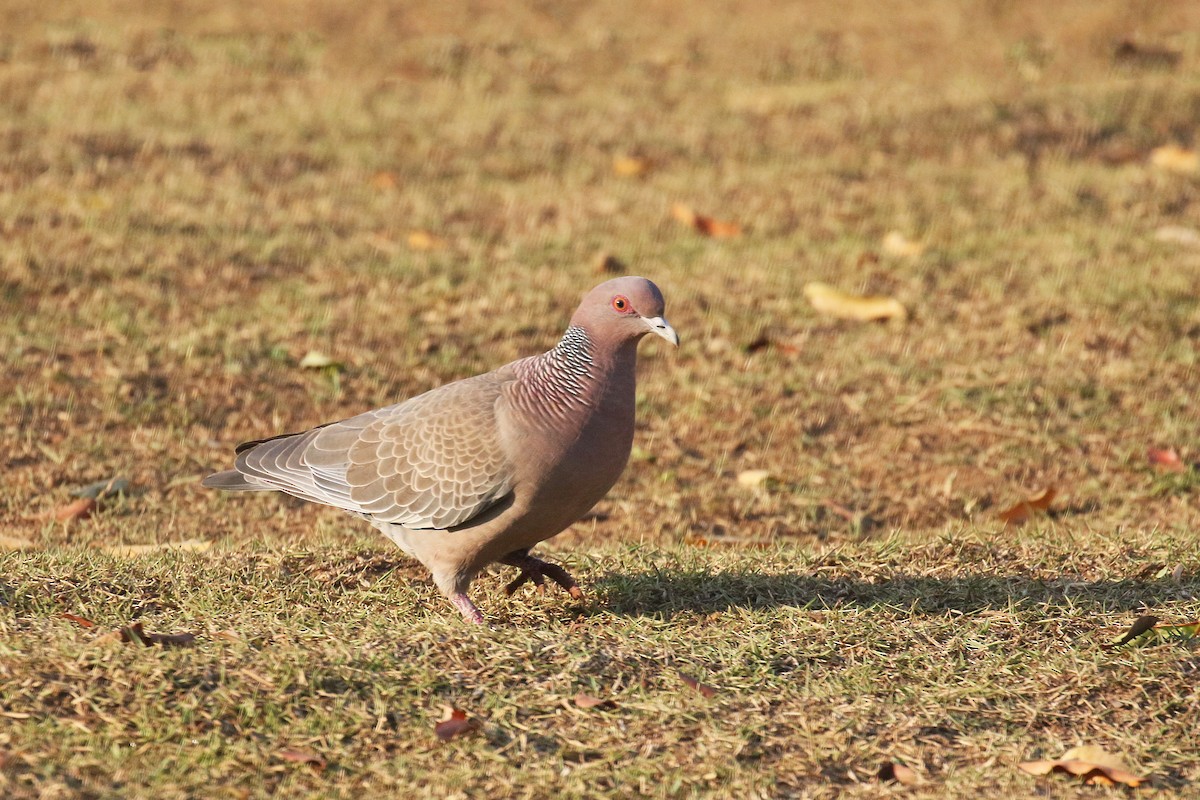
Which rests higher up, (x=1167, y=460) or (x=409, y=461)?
(x=409, y=461)

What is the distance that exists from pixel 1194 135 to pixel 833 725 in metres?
7.14

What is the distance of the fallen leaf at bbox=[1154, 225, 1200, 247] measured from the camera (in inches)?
320

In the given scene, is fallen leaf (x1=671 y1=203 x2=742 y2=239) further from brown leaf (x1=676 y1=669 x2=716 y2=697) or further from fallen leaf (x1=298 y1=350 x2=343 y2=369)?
brown leaf (x1=676 y1=669 x2=716 y2=697)

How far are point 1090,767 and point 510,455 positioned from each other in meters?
1.70

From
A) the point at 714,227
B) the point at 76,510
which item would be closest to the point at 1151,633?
the point at 76,510

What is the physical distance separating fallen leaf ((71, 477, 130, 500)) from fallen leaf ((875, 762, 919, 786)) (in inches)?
131

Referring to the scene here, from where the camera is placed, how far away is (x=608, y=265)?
25.5ft

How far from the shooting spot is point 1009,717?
3.66m

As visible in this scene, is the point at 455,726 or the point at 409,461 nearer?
the point at 455,726

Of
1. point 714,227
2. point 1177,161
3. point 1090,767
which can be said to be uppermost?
point 1177,161

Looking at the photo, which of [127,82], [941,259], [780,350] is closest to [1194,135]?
[941,259]

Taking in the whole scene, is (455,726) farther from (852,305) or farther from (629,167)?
(629,167)

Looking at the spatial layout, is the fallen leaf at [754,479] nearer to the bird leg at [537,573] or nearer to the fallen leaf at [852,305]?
the bird leg at [537,573]

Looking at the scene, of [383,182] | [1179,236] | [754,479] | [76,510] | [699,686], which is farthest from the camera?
[383,182]
